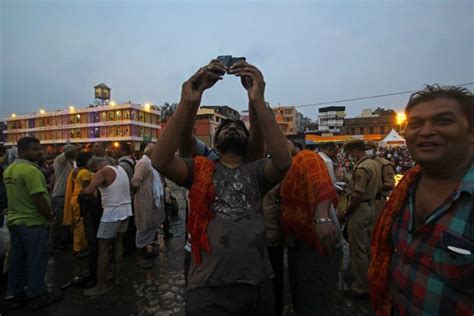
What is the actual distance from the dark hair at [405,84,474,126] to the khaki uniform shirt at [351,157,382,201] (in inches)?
91.1

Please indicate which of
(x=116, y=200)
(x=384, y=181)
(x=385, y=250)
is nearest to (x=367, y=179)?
(x=384, y=181)

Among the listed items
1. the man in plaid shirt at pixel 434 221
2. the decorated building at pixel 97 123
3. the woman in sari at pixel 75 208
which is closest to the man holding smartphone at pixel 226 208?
the man in plaid shirt at pixel 434 221

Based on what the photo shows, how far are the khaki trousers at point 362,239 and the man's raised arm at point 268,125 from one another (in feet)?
8.20

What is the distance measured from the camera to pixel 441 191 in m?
1.40

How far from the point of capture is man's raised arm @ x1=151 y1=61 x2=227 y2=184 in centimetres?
172

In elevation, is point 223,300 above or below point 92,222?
above

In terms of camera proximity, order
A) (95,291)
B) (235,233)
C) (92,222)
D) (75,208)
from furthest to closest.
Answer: (75,208), (92,222), (95,291), (235,233)

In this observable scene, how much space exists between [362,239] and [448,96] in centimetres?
287

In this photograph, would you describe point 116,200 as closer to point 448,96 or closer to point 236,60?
point 236,60

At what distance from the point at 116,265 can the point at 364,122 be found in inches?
2463

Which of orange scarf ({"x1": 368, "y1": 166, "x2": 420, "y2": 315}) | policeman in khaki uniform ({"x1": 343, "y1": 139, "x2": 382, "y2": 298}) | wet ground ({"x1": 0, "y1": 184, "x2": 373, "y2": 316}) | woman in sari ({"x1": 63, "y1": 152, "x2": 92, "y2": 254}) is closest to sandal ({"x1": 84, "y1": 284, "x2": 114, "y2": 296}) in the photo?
wet ground ({"x1": 0, "y1": 184, "x2": 373, "y2": 316})

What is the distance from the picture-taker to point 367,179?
3.69m

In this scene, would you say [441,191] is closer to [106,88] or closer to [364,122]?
[364,122]

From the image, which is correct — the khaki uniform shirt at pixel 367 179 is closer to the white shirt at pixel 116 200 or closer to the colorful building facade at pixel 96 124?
the white shirt at pixel 116 200
